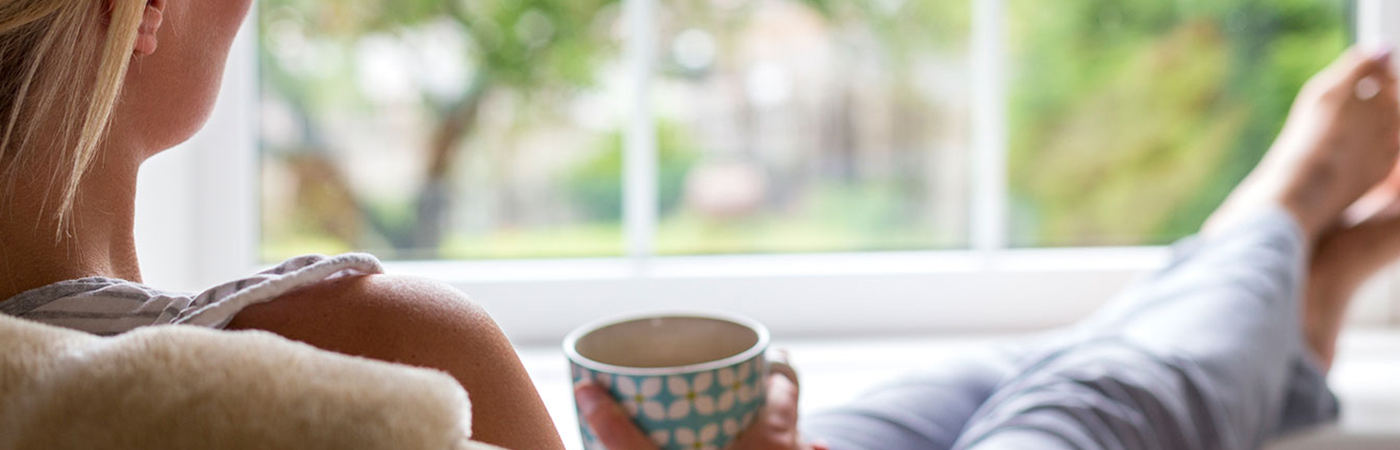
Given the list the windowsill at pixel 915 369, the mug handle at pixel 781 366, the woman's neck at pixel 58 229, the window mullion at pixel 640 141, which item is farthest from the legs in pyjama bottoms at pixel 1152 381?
the woman's neck at pixel 58 229

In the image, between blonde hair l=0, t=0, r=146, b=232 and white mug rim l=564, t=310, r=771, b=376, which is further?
white mug rim l=564, t=310, r=771, b=376

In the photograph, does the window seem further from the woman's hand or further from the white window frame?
the woman's hand

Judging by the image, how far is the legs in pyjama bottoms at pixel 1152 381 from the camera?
3.27 ft

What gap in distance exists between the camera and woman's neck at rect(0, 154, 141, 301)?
51 cm

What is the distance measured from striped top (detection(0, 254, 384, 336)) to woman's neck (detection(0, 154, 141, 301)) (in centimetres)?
2

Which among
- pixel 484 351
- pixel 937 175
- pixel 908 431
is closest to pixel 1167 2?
pixel 937 175

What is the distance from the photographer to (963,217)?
1608 mm

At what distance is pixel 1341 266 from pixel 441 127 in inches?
44.8

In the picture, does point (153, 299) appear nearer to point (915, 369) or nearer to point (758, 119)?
point (915, 369)

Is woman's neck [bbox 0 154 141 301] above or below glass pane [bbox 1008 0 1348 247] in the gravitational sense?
below

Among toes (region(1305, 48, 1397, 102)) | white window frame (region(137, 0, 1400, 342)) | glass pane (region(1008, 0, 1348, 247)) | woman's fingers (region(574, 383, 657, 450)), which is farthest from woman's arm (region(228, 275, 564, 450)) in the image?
toes (region(1305, 48, 1397, 102))

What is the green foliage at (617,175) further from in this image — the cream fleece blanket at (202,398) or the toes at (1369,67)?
the cream fleece blanket at (202,398)

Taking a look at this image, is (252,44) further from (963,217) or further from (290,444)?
(290,444)

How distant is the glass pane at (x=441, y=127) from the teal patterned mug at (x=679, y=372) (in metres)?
0.86
